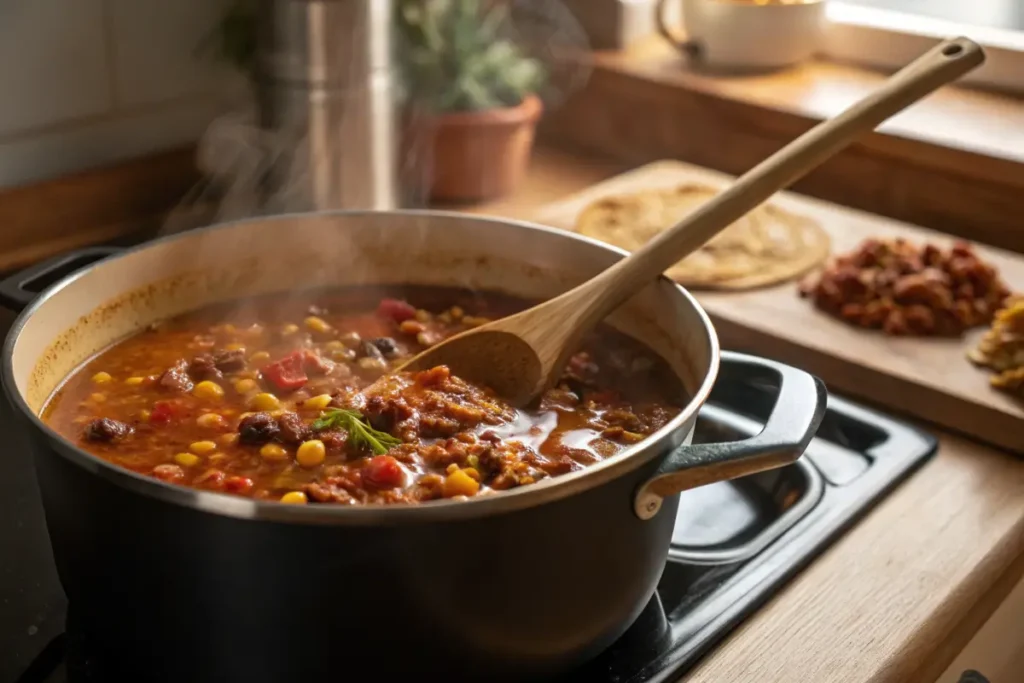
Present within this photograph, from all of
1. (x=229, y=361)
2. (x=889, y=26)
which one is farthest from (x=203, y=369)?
(x=889, y=26)

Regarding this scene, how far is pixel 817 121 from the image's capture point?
210 centimetres

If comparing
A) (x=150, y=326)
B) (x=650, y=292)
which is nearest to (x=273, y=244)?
(x=150, y=326)

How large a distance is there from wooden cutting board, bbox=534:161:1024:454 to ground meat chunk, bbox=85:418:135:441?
88 centimetres

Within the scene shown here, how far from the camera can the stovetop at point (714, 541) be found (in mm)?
983

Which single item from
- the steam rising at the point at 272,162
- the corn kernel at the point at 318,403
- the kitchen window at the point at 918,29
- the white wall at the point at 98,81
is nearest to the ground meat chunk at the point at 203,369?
the corn kernel at the point at 318,403

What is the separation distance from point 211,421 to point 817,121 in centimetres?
142

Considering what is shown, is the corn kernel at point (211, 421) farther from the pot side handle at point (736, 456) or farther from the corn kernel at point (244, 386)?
the pot side handle at point (736, 456)

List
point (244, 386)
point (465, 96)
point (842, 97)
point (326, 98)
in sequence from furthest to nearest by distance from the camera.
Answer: point (842, 97) < point (465, 96) < point (326, 98) < point (244, 386)

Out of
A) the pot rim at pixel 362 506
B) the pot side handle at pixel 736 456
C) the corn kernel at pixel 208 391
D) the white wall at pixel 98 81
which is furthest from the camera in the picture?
the white wall at pixel 98 81

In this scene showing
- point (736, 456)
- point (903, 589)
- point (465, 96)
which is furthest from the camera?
point (465, 96)

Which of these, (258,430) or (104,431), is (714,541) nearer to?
(258,430)

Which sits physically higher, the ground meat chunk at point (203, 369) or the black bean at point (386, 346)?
the ground meat chunk at point (203, 369)

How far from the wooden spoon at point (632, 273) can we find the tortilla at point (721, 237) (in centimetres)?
49

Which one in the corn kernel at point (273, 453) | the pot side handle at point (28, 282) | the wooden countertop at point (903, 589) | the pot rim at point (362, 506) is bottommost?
the wooden countertop at point (903, 589)
